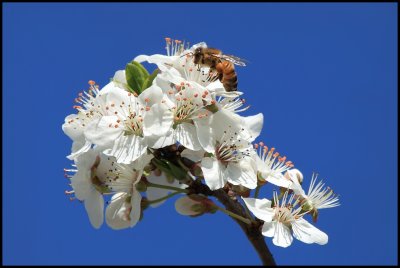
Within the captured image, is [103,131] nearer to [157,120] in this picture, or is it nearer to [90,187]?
[157,120]

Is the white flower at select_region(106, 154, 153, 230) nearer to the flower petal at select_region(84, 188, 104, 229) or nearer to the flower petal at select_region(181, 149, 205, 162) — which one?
the flower petal at select_region(84, 188, 104, 229)

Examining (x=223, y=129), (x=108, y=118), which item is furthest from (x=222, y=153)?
(x=108, y=118)

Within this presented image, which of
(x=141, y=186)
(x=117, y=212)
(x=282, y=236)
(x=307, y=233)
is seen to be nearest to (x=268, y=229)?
(x=282, y=236)

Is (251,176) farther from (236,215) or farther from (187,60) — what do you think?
(187,60)

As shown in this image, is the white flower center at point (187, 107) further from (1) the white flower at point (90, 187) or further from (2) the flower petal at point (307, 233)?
(2) the flower petal at point (307, 233)

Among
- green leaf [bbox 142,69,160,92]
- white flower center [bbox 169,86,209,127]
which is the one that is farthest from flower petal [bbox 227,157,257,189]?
green leaf [bbox 142,69,160,92]

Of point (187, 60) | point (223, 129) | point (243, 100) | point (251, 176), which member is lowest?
point (251, 176)

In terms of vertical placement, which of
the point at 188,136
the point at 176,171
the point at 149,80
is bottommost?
the point at 176,171

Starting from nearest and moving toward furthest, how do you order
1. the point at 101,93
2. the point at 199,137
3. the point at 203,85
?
the point at 199,137 → the point at 101,93 → the point at 203,85
